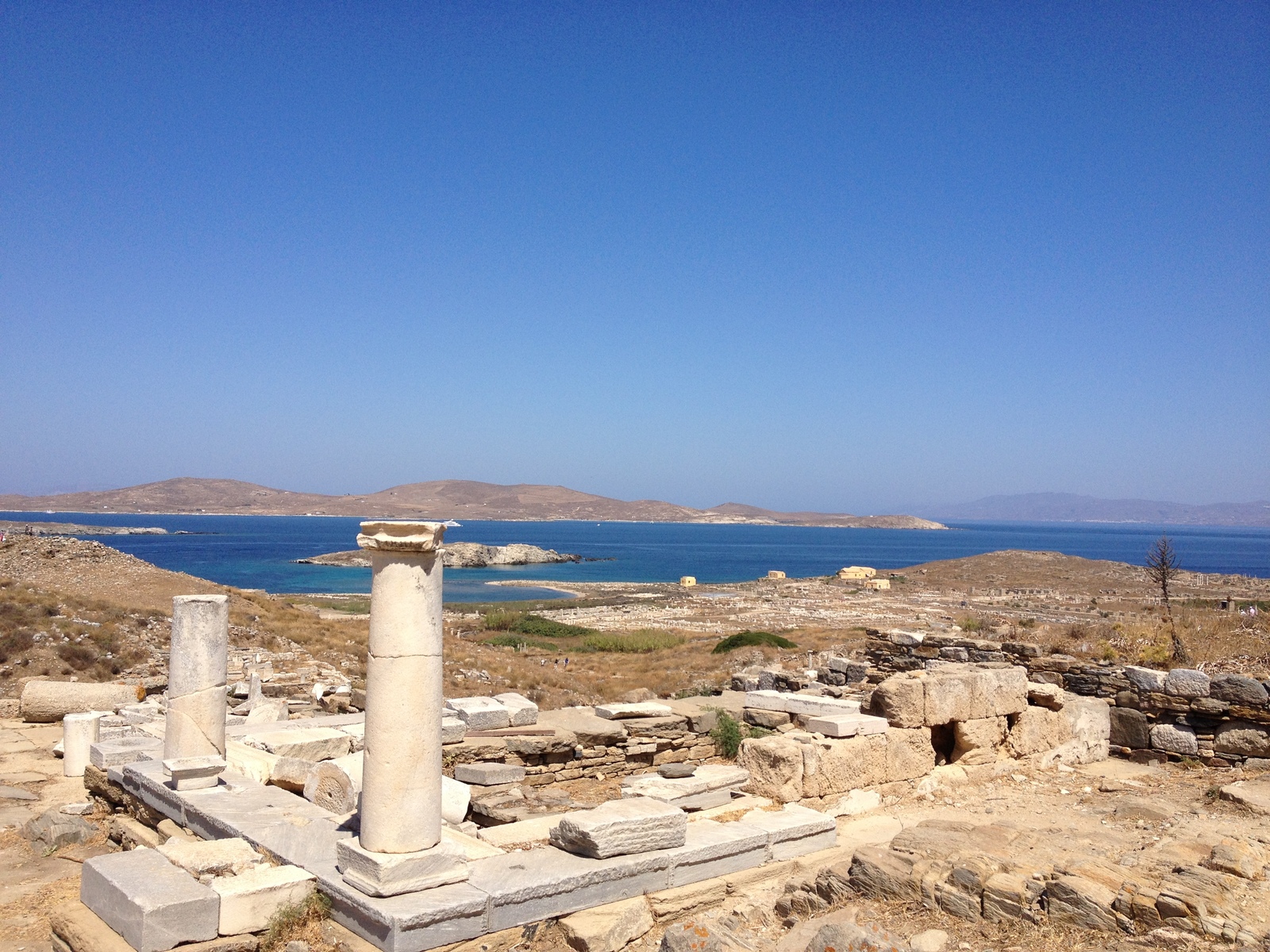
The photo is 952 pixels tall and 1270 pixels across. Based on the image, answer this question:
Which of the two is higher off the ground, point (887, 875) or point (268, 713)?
point (887, 875)

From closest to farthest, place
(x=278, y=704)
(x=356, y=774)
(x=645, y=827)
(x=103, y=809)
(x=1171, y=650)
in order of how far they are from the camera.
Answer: (x=645, y=827) → (x=356, y=774) → (x=103, y=809) → (x=278, y=704) → (x=1171, y=650)

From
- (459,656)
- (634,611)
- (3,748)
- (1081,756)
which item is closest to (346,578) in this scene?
(634,611)

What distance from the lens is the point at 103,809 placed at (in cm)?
897

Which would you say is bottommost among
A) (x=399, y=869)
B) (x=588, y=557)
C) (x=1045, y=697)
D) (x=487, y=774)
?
(x=588, y=557)

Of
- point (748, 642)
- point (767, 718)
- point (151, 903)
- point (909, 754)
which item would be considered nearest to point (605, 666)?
point (748, 642)

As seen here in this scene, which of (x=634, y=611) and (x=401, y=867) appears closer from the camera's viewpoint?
(x=401, y=867)

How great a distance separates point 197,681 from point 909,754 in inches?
304

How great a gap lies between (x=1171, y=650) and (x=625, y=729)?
9.37 m

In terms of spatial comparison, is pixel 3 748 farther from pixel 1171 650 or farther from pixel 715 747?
pixel 1171 650

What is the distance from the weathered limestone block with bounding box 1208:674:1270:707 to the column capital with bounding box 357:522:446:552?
34.3 feet

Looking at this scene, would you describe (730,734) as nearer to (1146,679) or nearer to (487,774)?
(487,774)

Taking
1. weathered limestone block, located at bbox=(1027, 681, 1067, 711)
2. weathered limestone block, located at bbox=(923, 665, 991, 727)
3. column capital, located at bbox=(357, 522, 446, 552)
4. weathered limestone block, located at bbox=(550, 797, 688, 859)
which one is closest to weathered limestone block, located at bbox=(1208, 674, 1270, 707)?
weathered limestone block, located at bbox=(1027, 681, 1067, 711)

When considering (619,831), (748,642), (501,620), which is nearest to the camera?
(619,831)

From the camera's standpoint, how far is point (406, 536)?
5648 mm
